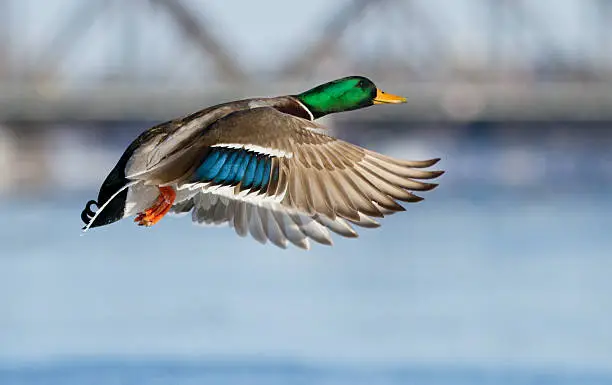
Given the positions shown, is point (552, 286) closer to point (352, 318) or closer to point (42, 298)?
point (352, 318)

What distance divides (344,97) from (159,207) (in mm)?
1144

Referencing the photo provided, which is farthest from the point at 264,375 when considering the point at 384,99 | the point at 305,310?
the point at 384,99

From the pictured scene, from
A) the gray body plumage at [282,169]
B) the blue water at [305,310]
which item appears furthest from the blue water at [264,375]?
the gray body plumage at [282,169]

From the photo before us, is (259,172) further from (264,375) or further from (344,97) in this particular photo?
(264,375)

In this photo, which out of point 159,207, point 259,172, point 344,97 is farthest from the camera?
point 344,97

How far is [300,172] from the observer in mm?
6996

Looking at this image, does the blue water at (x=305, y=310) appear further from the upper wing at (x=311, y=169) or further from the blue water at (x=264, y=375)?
the upper wing at (x=311, y=169)

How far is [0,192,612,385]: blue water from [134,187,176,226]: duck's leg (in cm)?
504

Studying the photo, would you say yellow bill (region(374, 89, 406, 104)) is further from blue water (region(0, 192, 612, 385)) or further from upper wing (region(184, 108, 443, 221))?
blue water (region(0, 192, 612, 385))

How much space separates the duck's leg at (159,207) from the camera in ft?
23.4

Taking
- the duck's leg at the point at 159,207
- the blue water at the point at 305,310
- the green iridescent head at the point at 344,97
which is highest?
the blue water at the point at 305,310

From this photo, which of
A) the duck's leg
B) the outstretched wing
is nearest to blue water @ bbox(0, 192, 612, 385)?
the duck's leg

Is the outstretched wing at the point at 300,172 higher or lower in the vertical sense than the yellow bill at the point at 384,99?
lower

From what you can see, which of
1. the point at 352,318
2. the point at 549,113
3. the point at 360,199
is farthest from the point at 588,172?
the point at 360,199
